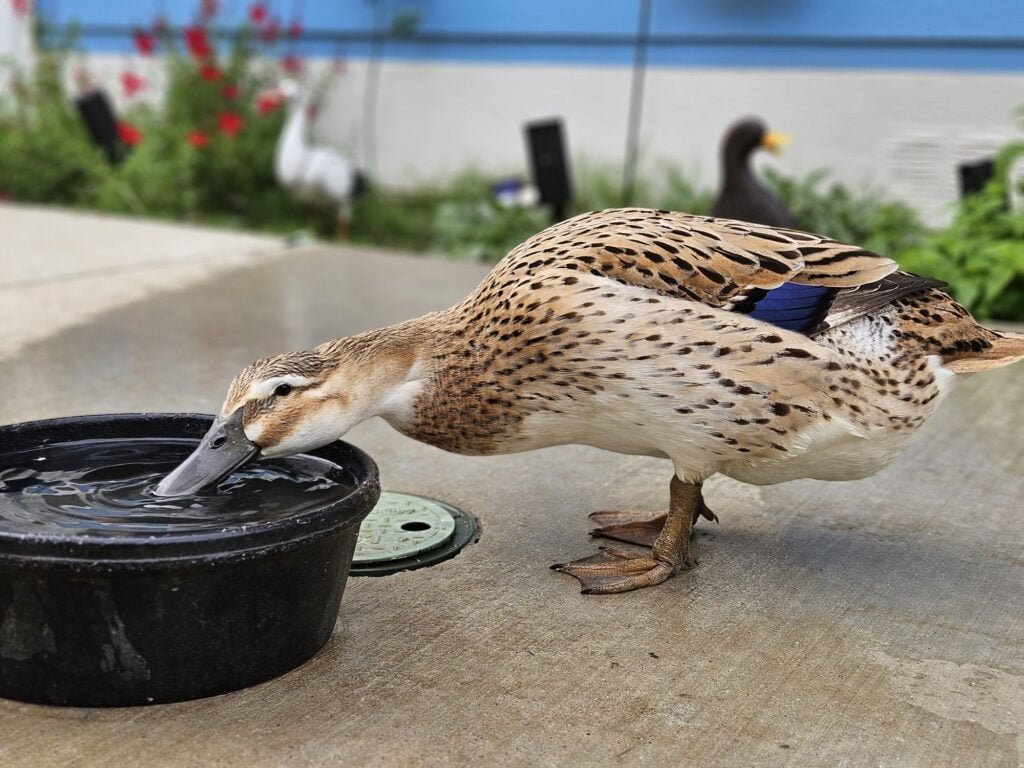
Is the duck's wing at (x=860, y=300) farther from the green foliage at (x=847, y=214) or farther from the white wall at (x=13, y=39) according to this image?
the white wall at (x=13, y=39)

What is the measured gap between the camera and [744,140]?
27.8 feet

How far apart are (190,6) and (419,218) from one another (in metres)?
3.65

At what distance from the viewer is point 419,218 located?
1139cm

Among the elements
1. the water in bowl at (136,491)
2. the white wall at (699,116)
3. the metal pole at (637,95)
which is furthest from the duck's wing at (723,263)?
the metal pole at (637,95)

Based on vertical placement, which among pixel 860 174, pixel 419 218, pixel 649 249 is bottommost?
pixel 419 218

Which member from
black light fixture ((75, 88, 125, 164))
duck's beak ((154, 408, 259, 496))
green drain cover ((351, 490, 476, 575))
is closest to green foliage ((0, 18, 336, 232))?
black light fixture ((75, 88, 125, 164))

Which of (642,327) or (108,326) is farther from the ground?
(642,327)

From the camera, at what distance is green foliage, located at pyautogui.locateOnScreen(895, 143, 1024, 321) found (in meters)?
6.88

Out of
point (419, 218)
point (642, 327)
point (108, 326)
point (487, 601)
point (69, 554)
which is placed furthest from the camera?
point (419, 218)

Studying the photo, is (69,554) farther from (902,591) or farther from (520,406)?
(902,591)

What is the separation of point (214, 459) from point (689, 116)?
8400mm

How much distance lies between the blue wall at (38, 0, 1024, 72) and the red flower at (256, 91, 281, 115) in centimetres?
98

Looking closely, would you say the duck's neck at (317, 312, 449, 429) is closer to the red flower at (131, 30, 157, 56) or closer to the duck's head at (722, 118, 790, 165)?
the duck's head at (722, 118, 790, 165)

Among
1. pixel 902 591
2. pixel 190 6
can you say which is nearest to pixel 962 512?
pixel 902 591
